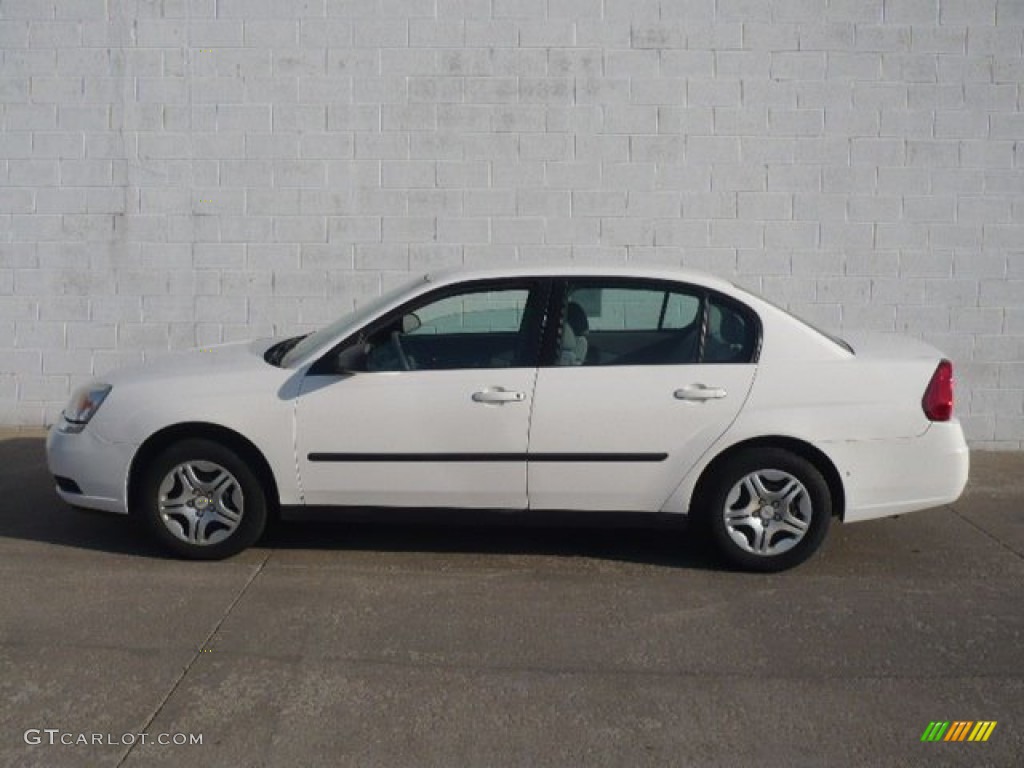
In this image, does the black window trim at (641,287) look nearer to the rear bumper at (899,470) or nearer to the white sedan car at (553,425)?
the white sedan car at (553,425)

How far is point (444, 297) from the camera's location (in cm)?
587

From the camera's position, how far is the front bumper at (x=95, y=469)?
19.2 ft

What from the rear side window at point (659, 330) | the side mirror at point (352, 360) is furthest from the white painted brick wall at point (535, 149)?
the side mirror at point (352, 360)

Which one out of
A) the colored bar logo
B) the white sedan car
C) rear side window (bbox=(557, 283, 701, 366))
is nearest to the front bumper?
the white sedan car

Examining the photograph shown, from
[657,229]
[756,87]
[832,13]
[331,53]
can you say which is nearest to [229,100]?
[331,53]

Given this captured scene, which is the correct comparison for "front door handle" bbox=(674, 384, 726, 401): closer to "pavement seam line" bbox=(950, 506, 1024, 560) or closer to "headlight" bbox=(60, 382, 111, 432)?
"pavement seam line" bbox=(950, 506, 1024, 560)

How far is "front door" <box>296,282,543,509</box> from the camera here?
5668 mm

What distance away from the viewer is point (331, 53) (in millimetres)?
8633

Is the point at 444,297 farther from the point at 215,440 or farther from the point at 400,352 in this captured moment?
the point at 215,440

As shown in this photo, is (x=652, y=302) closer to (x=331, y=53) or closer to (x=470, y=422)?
(x=470, y=422)

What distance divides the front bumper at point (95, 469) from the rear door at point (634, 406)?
2.03 m

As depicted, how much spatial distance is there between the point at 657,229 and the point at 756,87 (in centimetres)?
125

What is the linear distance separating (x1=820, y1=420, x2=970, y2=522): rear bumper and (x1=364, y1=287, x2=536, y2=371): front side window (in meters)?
1.59

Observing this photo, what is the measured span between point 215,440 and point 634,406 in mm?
2071
